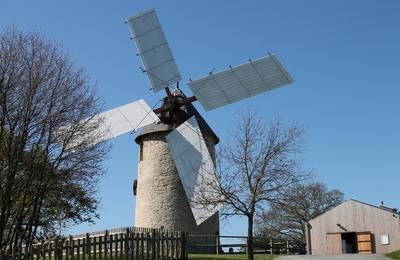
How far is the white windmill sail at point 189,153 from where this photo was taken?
1101 inches

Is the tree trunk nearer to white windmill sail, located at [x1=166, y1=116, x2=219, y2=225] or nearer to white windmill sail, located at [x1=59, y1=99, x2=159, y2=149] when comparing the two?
white windmill sail, located at [x1=166, y1=116, x2=219, y2=225]

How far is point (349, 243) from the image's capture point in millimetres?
36406

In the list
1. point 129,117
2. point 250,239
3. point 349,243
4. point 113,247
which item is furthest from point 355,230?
point 113,247

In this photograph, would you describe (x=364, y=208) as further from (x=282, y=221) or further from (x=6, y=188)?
(x=6, y=188)

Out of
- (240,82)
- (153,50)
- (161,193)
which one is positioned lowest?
(161,193)

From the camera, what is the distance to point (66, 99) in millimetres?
17203

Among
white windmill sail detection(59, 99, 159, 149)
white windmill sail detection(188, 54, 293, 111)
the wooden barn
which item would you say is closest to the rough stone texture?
white windmill sail detection(59, 99, 159, 149)

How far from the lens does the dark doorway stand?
35.0m

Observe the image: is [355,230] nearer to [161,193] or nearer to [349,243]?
[349,243]

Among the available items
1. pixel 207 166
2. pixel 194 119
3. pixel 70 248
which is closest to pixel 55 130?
pixel 70 248

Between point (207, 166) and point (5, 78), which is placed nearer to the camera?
point (5, 78)

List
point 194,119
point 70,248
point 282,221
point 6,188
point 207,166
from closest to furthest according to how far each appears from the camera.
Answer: point 70,248 → point 6,188 → point 207,166 → point 194,119 → point 282,221

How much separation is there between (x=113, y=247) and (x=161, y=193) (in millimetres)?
12858

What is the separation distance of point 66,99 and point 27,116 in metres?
1.39
